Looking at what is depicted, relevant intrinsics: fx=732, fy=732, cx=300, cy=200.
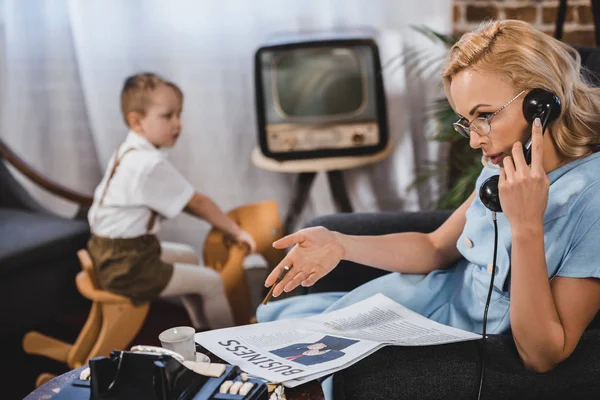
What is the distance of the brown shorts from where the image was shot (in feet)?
7.02

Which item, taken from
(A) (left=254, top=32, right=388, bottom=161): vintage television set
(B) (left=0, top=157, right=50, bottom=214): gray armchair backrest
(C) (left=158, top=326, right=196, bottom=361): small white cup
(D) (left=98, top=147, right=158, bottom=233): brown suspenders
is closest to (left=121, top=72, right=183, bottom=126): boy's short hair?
(D) (left=98, top=147, right=158, bottom=233): brown suspenders

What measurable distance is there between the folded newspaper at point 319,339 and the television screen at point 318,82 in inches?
46.1

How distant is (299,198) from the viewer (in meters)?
2.75

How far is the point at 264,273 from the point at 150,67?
93 cm

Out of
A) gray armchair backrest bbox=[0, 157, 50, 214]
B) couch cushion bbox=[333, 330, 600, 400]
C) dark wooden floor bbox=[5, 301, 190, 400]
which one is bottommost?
dark wooden floor bbox=[5, 301, 190, 400]

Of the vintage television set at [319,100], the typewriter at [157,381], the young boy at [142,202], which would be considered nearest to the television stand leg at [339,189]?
the vintage television set at [319,100]

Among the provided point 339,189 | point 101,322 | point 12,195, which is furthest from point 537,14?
point 12,195

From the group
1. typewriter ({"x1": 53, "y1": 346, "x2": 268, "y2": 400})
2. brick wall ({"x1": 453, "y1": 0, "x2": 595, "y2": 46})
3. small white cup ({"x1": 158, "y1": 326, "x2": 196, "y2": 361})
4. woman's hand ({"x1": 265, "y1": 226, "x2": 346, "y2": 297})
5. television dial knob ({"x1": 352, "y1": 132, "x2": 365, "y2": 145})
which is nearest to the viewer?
typewriter ({"x1": 53, "y1": 346, "x2": 268, "y2": 400})

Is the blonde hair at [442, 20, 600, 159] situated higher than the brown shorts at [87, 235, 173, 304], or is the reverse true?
the blonde hair at [442, 20, 600, 159]

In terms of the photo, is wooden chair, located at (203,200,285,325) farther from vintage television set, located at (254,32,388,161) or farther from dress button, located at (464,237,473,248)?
dress button, located at (464,237,473,248)

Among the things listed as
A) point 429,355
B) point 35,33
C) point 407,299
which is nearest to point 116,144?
point 35,33

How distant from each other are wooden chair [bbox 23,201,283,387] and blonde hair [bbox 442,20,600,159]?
1.30 metres

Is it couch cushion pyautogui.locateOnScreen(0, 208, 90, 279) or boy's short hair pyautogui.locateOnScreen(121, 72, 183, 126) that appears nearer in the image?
boy's short hair pyautogui.locateOnScreen(121, 72, 183, 126)

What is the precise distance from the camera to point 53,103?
9.89ft
